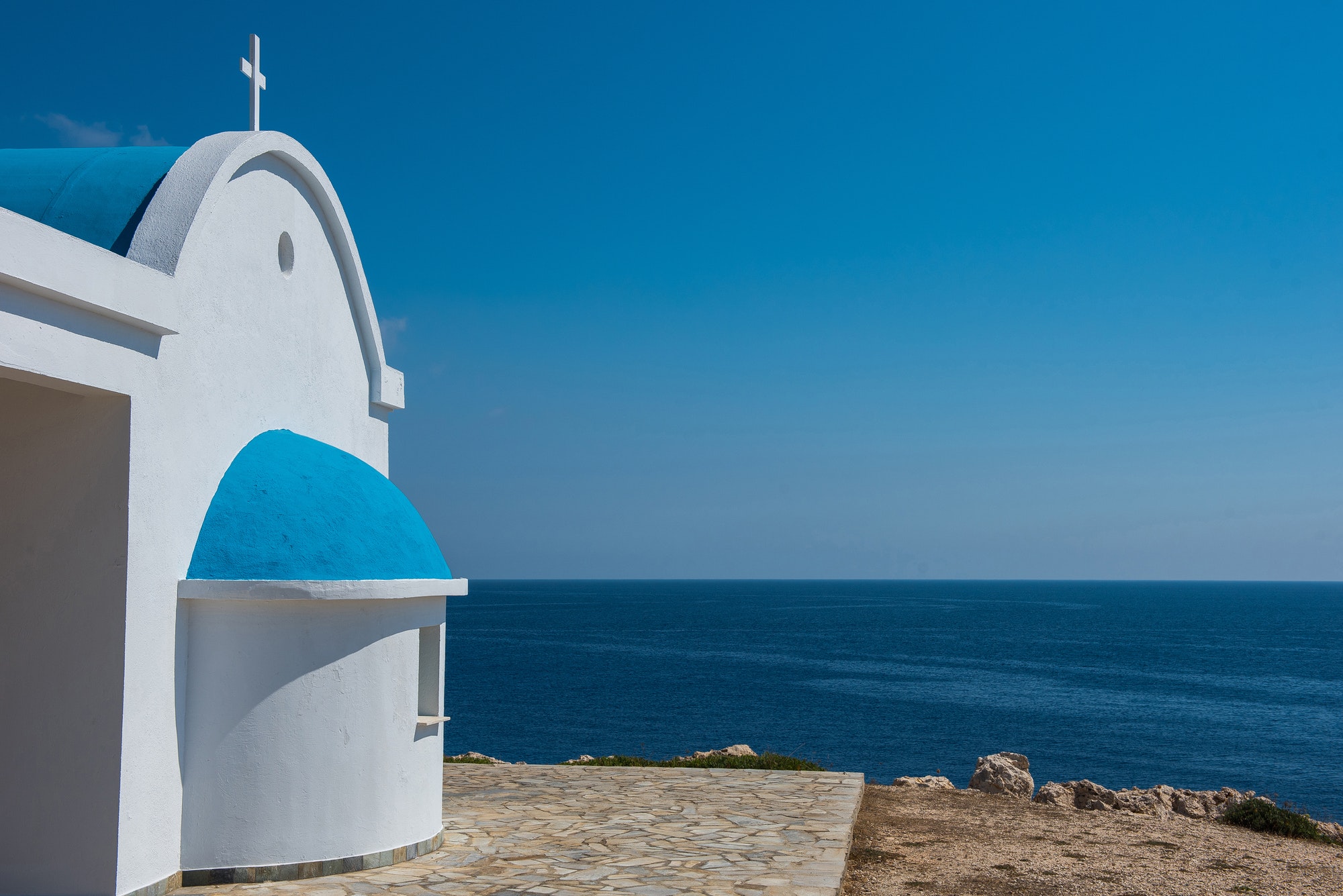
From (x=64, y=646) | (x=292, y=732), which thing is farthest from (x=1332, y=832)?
(x=64, y=646)

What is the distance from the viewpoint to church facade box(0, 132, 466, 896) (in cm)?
716

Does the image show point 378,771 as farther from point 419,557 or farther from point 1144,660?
point 1144,660

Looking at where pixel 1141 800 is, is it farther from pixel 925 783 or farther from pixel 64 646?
pixel 64 646

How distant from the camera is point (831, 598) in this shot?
652ft

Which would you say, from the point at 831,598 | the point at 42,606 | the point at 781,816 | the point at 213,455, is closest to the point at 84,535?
the point at 42,606

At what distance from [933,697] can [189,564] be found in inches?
2033

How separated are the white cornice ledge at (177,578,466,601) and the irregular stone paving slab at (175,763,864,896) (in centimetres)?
219

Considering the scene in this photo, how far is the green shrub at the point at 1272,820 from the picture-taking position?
11953mm

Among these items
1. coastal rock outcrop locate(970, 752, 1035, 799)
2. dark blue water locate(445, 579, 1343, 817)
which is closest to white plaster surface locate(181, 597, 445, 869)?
coastal rock outcrop locate(970, 752, 1035, 799)

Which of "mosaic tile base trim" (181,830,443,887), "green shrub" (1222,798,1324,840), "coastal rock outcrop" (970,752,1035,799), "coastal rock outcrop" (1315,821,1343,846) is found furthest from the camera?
"coastal rock outcrop" (970,752,1035,799)

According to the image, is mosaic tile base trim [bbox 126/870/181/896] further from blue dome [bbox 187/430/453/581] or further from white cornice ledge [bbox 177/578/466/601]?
blue dome [bbox 187/430/453/581]

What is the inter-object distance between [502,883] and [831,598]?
195m

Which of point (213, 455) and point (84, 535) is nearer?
point (84, 535)

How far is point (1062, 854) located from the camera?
410 inches
